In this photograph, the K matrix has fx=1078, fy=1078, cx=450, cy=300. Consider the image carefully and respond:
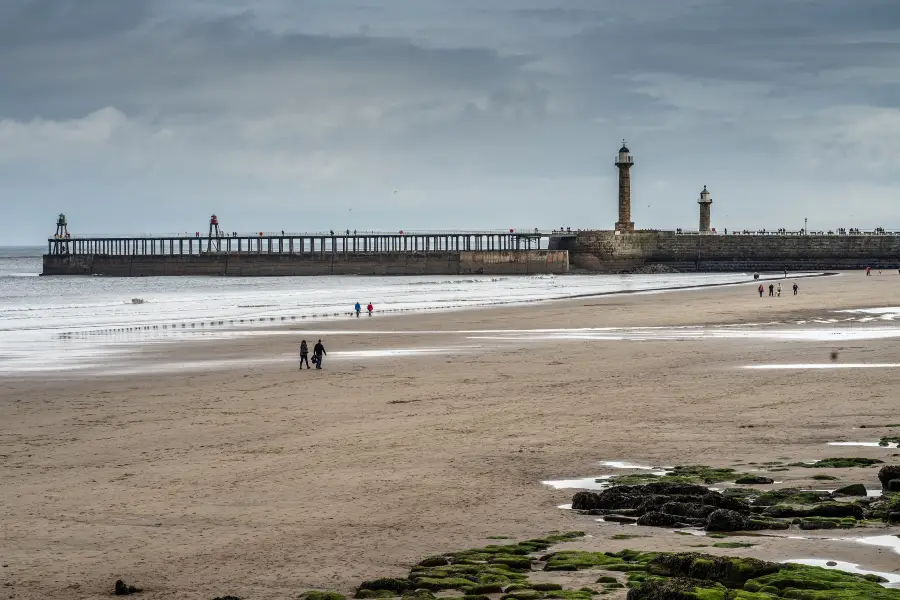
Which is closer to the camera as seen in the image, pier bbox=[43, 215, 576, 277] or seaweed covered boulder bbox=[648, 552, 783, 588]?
seaweed covered boulder bbox=[648, 552, 783, 588]

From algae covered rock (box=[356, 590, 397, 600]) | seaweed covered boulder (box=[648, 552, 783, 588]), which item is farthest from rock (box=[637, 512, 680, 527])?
algae covered rock (box=[356, 590, 397, 600])

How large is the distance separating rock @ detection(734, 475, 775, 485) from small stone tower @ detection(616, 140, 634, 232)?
103779 mm

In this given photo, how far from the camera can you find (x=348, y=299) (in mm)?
62094

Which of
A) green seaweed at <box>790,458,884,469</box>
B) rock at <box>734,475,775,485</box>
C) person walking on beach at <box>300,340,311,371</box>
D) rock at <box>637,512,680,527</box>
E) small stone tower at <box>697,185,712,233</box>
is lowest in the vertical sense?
rock at <box>637,512,680,527</box>

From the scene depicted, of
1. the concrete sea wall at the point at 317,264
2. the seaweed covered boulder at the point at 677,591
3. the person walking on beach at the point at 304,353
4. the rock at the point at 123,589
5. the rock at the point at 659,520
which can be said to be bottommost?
the rock at the point at 123,589

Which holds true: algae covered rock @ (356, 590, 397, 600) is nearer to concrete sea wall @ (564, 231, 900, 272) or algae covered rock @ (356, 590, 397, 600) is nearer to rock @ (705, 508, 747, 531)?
rock @ (705, 508, 747, 531)

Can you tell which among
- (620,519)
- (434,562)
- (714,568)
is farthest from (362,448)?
(714,568)

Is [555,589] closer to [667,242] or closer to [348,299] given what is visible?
[348,299]

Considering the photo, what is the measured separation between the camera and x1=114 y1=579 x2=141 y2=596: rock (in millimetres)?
7938

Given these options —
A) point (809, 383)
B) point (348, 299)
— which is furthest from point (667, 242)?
point (809, 383)

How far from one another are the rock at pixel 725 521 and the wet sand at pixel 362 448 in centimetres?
35

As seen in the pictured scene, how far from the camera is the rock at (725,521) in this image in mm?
9406

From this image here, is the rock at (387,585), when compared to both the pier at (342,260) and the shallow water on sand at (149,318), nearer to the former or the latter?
the shallow water on sand at (149,318)

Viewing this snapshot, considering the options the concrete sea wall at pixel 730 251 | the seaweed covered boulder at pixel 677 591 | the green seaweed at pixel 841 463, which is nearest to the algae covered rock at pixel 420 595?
the seaweed covered boulder at pixel 677 591
